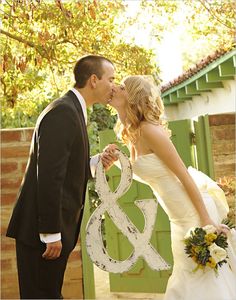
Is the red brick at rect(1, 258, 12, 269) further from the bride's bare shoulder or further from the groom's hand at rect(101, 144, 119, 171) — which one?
the bride's bare shoulder

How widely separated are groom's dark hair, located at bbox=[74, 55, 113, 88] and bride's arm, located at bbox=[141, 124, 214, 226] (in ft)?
1.42

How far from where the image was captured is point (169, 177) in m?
3.91

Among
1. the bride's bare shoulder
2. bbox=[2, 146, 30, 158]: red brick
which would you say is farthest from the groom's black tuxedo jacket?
bbox=[2, 146, 30, 158]: red brick

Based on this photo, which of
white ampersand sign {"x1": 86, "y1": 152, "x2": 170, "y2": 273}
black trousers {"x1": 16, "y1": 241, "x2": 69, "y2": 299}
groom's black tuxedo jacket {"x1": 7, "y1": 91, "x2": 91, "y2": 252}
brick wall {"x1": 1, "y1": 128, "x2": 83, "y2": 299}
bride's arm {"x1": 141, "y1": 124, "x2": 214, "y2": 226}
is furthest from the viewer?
brick wall {"x1": 1, "y1": 128, "x2": 83, "y2": 299}

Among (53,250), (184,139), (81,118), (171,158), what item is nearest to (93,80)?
(81,118)

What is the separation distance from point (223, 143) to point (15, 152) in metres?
1.96

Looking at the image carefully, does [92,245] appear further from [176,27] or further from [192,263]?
[176,27]

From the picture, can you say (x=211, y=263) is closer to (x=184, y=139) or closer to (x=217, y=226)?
(x=217, y=226)

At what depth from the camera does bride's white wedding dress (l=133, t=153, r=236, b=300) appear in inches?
154

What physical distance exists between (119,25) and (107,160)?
4.34 meters

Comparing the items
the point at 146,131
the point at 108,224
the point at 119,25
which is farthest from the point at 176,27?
the point at 146,131

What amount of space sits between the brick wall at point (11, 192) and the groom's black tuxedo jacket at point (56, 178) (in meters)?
2.41

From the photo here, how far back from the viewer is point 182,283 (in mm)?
4000

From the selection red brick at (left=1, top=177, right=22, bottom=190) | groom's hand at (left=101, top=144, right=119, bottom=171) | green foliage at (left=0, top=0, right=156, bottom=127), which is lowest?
red brick at (left=1, top=177, right=22, bottom=190)
